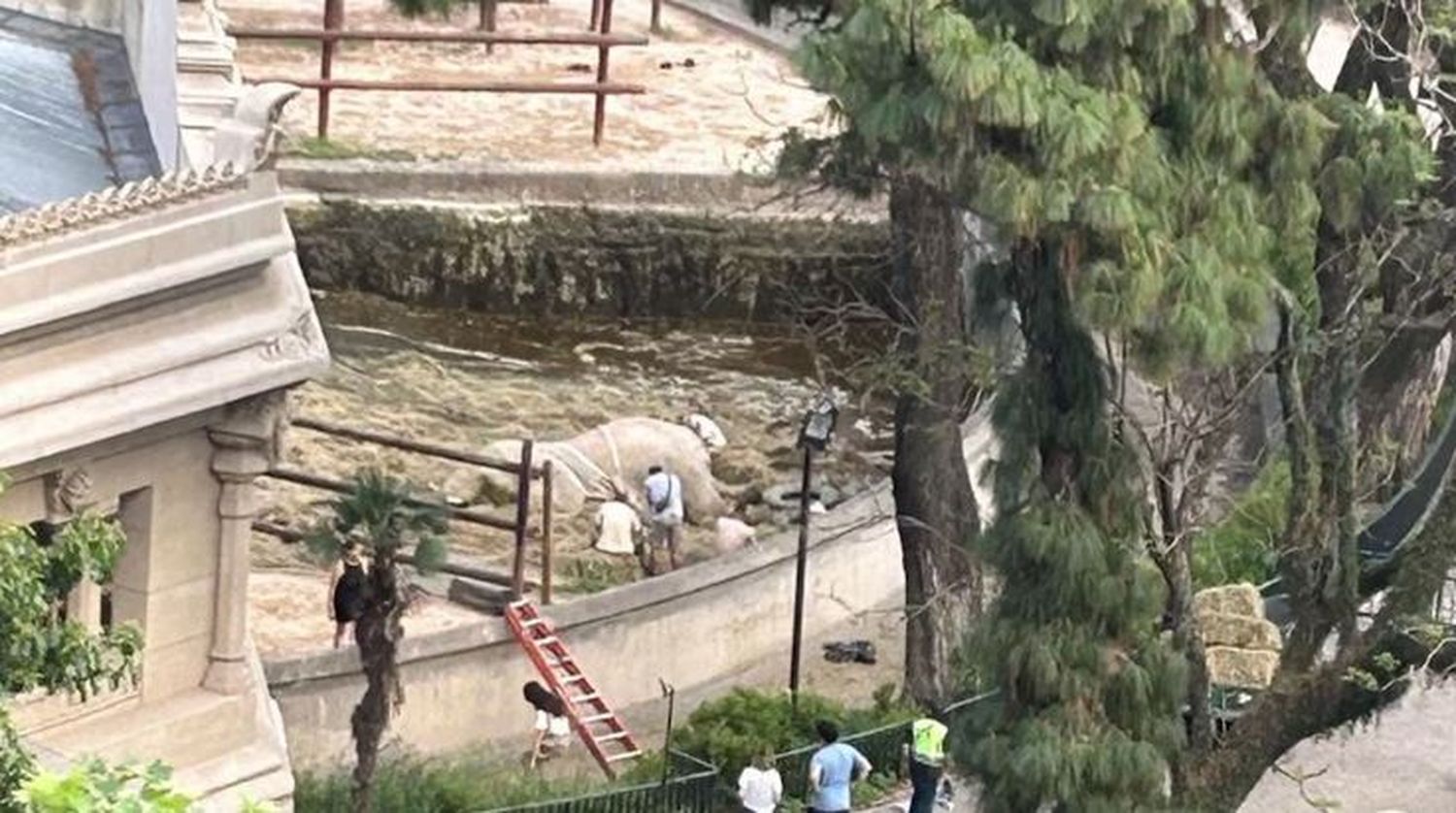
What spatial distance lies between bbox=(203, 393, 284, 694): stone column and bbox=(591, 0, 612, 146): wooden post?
23.6m

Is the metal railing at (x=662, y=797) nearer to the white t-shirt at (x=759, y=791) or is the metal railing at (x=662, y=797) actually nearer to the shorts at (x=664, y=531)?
the white t-shirt at (x=759, y=791)

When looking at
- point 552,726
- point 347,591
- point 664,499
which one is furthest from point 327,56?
point 552,726

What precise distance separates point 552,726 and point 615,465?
716 cm

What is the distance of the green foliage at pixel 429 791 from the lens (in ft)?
81.6

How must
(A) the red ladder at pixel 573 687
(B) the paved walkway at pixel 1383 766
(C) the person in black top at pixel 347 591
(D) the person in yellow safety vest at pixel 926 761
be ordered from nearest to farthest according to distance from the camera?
(D) the person in yellow safety vest at pixel 926 761, (C) the person in black top at pixel 347 591, (B) the paved walkway at pixel 1383 766, (A) the red ladder at pixel 573 687

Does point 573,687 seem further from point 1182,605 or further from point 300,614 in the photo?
point 1182,605

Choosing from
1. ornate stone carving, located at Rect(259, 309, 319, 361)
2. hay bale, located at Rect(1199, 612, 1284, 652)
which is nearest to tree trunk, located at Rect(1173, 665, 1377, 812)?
hay bale, located at Rect(1199, 612, 1284, 652)

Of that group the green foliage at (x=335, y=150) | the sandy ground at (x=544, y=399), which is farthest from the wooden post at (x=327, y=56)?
the sandy ground at (x=544, y=399)

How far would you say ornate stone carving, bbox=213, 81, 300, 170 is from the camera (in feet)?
63.1

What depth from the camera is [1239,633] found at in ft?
92.1

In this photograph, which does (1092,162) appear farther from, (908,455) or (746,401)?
(746,401)

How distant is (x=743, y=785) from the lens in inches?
958

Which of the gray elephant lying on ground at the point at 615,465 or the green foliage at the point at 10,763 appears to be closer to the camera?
the green foliage at the point at 10,763

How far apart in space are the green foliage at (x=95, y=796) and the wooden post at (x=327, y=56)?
98.0 ft
